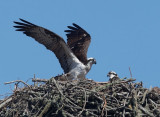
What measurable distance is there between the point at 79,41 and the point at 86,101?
12.9 feet

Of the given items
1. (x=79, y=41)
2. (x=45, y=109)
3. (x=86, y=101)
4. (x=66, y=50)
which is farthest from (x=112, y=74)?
(x=45, y=109)

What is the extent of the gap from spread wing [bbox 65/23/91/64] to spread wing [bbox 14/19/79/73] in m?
0.33

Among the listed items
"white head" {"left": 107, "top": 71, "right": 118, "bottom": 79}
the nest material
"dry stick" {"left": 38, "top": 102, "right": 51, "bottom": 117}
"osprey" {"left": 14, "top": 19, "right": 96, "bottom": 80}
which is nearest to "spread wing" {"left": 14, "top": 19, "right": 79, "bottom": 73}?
"osprey" {"left": 14, "top": 19, "right": 96, "bottom": 80}

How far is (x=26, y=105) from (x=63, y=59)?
9.73ft

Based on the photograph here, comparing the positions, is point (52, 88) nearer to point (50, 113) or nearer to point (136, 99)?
point (50, 113)

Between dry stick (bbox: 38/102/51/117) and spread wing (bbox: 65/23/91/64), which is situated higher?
spread wing (bbox: 65/23/91/64)

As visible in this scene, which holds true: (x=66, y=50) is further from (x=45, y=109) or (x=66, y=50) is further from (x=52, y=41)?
(x=45, y=109)

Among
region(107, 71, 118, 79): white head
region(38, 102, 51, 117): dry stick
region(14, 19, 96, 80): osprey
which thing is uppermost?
region(14, 19, 96, 80): osprey

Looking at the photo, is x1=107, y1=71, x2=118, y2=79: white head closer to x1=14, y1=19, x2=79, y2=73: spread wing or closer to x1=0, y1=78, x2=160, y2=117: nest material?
x1=14, y1=19, x2=79, y2=73: spread wing

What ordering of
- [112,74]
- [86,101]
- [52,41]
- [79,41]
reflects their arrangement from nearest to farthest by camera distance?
[86,101], [112,74], [52,41], [79,41]

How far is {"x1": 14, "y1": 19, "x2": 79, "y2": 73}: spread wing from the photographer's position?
1017 centimetres

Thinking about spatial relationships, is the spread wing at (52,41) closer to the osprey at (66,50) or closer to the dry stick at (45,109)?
the osprey at (66,50)

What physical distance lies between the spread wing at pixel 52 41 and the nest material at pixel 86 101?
238cm

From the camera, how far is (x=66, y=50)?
10.4m
